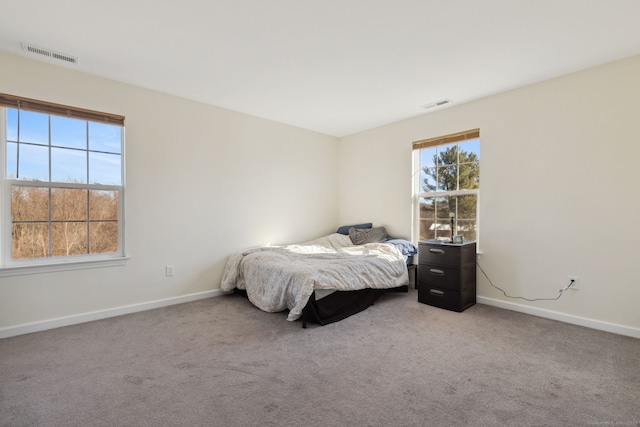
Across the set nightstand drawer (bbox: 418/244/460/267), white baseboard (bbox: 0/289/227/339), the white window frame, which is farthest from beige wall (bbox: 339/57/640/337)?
the white window frame

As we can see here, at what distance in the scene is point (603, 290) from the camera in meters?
2.66

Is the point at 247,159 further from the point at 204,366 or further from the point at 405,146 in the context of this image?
the point at 204,366

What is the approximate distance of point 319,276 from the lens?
9.00 ft

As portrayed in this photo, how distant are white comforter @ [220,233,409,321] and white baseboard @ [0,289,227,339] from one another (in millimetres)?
452

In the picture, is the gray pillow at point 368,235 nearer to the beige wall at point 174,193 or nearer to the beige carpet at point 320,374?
the beige wall at point 174,193

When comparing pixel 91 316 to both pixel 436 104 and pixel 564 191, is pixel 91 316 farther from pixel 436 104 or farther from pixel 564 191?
pixel 564 191

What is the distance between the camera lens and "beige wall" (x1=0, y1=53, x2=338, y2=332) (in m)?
2.67

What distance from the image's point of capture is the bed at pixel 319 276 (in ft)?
9.06

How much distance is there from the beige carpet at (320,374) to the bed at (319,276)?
20 cm

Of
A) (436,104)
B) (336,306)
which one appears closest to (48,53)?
(336,306)

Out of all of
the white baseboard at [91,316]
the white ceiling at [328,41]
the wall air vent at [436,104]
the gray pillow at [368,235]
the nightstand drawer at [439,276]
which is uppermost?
the white ceiling at [328,41]

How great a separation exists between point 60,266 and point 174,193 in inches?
47.4

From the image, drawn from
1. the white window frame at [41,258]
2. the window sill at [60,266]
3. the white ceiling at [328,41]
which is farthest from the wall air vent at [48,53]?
the window sill at [60,266]

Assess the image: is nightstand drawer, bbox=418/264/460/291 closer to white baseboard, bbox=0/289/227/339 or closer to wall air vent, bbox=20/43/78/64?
white baseboard, bbox=0/289/227/339
